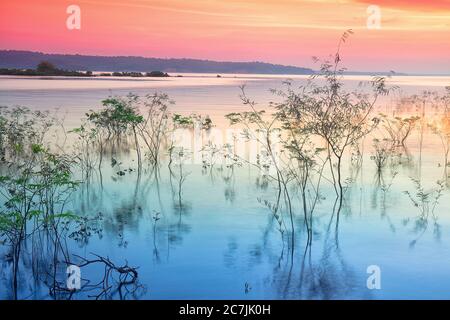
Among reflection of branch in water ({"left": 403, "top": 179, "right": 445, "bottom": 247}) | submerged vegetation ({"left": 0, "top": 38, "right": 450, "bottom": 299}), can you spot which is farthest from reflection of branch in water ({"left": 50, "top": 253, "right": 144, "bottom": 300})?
reflection of branch in water ({"left": 403, "top": 179, "right": 445, "bottom": 247})

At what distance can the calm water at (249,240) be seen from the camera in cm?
1040

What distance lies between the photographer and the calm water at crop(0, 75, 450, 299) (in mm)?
10398

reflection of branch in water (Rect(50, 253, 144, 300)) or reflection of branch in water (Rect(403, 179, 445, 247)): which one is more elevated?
reflection of branch in water (Rect(403, 179, 445, 247))

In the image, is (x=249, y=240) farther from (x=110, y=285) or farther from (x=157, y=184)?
(x=157, y=184)

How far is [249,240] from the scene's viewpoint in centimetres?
1260

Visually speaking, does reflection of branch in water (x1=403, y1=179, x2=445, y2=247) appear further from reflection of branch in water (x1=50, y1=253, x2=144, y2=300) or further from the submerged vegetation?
reflection of branch in water (x1=50, y1=253, x2=144, y2=300)

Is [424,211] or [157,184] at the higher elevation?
[157,184]

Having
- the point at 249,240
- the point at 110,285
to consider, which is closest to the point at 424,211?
the point at 249,240

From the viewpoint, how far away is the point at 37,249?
1149 centimetres

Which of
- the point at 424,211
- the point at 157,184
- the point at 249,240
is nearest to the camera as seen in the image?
the point at 249,240

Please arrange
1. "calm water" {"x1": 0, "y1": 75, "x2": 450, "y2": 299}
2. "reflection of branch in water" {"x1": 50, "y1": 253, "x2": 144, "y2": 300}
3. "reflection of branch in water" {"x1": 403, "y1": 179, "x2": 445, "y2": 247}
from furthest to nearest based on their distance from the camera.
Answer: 1. "reflection of branch in water" {"x1": 403, "y1": 179, "x2": 445, "y2": 247}
2. "calm water" {"x1": 0, "y1": 75, "x2": 450, "y2": 299}
3. "reflection of branch in water" {"x1": 50, "y1": 253, "x2": 144, "y2": 300}
